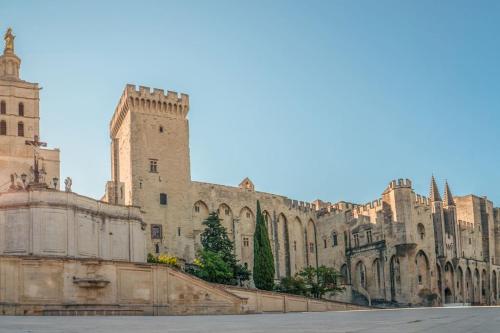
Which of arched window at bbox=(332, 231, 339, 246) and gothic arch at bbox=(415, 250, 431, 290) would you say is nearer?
gothic arch at bbox=(415, 250, 431, 290)

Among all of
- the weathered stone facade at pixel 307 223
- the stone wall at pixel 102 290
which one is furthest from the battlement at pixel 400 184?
the stone wall at pixel 102 290

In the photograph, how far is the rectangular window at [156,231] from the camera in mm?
54969

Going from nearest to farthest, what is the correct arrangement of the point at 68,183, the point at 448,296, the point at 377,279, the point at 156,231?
the point at 68,183, the point at 156,231, the point at 377,279, the point at 448,296

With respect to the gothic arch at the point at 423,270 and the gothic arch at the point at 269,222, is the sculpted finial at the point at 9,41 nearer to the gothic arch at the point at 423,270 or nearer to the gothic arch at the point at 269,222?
the gothic arch at the point at 269,222

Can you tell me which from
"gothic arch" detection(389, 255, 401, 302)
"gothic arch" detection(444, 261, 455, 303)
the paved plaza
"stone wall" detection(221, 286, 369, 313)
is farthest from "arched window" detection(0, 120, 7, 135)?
"gothic arch" detection(444, 261, 455, 303)

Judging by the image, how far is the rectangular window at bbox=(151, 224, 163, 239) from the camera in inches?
2164

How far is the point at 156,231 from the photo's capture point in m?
55.2

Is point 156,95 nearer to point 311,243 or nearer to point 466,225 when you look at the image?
point 311,243

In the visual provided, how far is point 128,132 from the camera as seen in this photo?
57.8 meters

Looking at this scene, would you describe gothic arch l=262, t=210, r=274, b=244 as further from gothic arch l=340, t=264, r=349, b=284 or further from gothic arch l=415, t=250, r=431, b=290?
gothic arch l=415, t=250, r=431, b=290

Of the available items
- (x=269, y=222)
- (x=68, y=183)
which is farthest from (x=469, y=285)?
(x=68, y=183)

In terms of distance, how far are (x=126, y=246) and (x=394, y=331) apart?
105 ft

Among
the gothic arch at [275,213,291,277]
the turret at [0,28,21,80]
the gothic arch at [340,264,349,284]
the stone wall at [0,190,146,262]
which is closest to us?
the stone wall at [0,190,146,262]

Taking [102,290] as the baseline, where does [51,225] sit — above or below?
above
